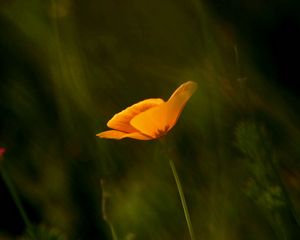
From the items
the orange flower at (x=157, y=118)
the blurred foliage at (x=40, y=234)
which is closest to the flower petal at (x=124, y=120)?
the orange flower at (x=157, y=118)

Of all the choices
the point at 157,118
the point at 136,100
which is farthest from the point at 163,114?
the point at 136,100

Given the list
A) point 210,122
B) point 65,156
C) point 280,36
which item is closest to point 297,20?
point 280,36

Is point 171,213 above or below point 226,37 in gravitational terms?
below

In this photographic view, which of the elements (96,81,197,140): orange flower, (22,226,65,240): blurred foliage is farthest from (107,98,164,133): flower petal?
(22,226,65,240): blurred foliage

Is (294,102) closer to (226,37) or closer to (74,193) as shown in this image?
(226,37)

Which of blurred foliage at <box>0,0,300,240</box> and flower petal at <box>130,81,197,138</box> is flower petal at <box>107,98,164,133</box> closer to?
flower petal at <box>130,81,197,138</box>

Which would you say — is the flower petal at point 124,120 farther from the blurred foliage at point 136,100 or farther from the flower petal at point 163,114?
the blurred foliage at point 136,100

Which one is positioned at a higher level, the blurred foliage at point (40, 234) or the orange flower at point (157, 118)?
the orange flower at point (157, 118)
